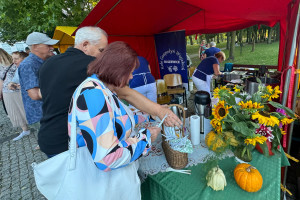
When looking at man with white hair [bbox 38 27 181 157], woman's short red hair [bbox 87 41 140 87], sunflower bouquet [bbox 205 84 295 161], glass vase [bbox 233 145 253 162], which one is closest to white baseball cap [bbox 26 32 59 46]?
man with white hair [bbox 38 27 181 157]

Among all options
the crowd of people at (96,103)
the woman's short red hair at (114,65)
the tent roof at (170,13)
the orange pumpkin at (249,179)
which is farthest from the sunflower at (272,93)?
the tent roof at (170,13)

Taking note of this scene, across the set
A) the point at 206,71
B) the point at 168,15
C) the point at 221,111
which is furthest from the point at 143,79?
the point at 221,111

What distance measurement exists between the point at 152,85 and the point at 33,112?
2.33 meters

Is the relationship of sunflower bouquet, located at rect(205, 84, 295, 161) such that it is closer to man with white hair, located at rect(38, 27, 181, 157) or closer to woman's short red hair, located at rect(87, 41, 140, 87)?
man with white hair, located at rect(38, 27, 181, 157)

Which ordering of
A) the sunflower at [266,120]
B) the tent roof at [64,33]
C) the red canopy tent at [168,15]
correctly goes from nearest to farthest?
the sunflower at [266,120], the red canopy tent at [168,15], the tent roof at [64,33]

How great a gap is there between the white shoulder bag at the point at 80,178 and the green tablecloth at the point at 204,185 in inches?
9.8

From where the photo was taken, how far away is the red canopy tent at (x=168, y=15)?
7.39 ft

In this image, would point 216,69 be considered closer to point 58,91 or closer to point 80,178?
point 58,91

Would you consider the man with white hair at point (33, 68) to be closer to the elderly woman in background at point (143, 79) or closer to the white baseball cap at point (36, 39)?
the white baseball cap at point (36, 39)

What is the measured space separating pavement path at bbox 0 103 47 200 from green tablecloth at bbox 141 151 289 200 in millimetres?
2189

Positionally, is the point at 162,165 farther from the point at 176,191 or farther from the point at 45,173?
the point at 45,173

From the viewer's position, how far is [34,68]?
2.14 metres

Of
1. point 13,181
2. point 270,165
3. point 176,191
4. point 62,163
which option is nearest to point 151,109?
point 176,191

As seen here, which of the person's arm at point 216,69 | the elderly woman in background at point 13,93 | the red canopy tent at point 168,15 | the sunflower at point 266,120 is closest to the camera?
the sunflower at point 266,120
